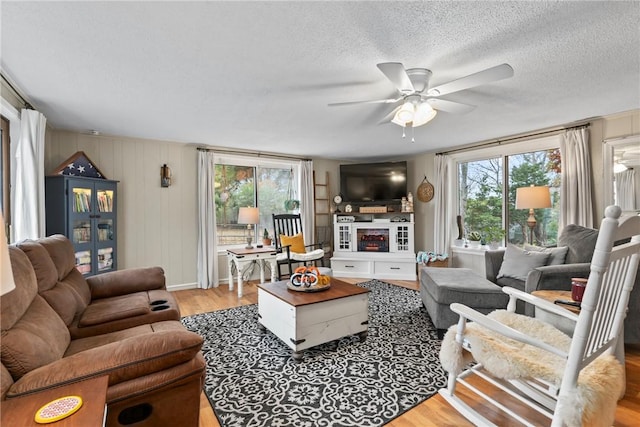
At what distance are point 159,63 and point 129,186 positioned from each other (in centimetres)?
260

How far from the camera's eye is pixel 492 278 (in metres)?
3.38

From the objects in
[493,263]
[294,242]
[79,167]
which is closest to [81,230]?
[79,167]

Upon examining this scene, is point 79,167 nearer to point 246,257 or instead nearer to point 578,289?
point 246,257

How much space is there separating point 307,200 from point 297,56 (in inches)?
143

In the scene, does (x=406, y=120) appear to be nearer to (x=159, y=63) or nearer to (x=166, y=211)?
(x=159, y=63)

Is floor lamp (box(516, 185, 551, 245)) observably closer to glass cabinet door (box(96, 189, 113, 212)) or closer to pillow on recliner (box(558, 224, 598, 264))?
pillow on recliner (box(558, 224, 598, 264))

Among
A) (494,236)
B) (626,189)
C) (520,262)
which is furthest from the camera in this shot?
(494,236)

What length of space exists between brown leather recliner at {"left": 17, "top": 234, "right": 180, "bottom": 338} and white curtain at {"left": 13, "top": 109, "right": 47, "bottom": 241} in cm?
75

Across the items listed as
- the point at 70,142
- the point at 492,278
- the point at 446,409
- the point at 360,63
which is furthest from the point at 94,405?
the point at 70,142

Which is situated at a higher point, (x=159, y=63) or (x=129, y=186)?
(x=159, y=63)

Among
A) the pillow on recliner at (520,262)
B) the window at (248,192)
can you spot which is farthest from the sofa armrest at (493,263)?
the window at (248,192)

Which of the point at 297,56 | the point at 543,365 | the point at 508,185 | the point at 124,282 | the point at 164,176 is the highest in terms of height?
the point at 297,56

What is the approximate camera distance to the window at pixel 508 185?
3.97 metres

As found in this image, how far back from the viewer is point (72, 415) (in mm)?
839
